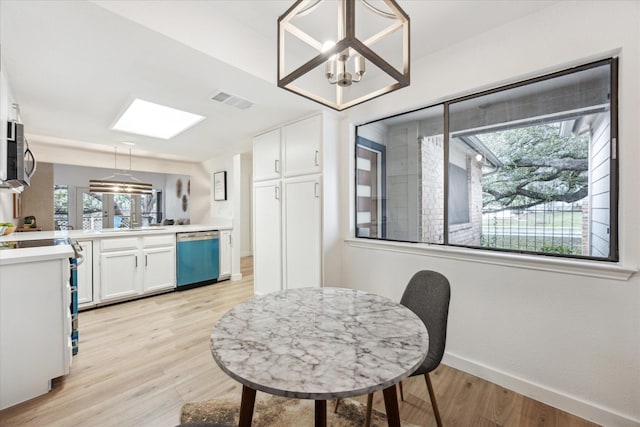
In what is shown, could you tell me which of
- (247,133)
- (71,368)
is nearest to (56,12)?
(247,133)

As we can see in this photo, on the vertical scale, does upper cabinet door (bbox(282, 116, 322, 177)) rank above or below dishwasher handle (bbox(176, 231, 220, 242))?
above

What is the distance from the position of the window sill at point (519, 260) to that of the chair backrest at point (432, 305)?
595mm

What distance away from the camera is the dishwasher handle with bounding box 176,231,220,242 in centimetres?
398

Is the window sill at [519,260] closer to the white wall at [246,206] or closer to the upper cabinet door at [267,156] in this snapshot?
the upper cabinet door at [267,156]

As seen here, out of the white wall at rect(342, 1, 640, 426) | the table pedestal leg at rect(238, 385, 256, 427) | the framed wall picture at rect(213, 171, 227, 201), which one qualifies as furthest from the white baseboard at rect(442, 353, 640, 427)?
the framed wall picture at rect(213, 171, 227, 201)

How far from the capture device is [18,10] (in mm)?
1332

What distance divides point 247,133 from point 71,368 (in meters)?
2.74

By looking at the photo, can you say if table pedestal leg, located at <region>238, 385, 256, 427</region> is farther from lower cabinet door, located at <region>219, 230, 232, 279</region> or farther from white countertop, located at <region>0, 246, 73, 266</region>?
lower cabinet door, located at <region>219, 230, 232, 279</region>

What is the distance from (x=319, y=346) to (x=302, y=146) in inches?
87.0

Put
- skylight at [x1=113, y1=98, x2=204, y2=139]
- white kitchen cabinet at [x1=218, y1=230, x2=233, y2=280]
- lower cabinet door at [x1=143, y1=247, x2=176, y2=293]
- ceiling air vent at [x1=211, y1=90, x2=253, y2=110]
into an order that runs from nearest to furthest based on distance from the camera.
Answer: ceiling air vent at [x1=211, y1=90, x2=253, y2=110] → skylight at [x1=113, y1=98, x2=204, y2=139] → lower cabinet door at [x1=143, y1=247, x2=176, y2=293] → white kitchen cabinet at [x1=218, y1=230, x2=233, y2=280]

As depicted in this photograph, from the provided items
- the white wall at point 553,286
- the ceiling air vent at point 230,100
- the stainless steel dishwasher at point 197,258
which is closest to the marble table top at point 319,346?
the white wall at point 553,286

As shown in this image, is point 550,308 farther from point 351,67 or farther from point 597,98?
point 351,67

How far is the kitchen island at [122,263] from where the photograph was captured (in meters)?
3.18

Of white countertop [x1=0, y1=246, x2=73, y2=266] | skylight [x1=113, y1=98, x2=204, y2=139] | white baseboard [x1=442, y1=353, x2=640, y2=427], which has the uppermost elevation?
skylight [x1=113, y1=98, x2=204, y2=139]
